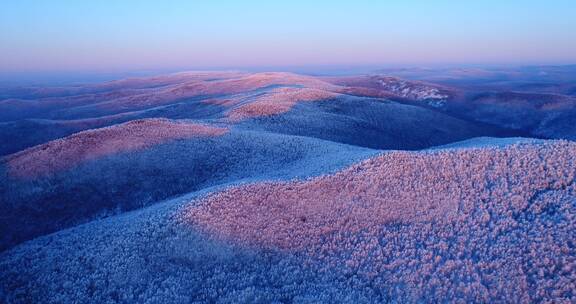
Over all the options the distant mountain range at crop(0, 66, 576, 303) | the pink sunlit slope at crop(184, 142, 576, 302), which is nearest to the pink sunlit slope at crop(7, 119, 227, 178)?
the distant mountain range at crop(0, 66, 576, 303)

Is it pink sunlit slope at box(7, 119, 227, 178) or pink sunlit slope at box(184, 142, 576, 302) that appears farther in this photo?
pink sunlit slope at box(7, 119, 227, 178)

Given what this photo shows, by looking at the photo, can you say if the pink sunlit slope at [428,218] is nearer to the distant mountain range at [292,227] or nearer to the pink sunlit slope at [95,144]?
the distant mountain range at [292,227]

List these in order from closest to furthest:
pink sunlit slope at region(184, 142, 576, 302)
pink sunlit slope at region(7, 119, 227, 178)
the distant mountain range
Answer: pink sunlit slope at region(184, 142, 576, 302) → the distant mountain range → pink sunlit slope at region(7, 119, 227, 178)

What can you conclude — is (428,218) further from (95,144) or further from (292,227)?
(95,144)

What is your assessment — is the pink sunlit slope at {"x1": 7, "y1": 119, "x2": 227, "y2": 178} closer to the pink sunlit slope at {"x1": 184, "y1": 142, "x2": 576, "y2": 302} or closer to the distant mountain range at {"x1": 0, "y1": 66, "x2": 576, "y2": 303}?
the distant mountain range at {"x1": 0, "y1": 66, "x2": 576, "y2": 303}

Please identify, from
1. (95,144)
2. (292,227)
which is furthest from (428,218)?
(95,144)

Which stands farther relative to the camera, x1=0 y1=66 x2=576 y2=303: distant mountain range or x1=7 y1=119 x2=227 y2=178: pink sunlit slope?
x1=7 y1=119 x2=227 y2=178: pink sunlit slope

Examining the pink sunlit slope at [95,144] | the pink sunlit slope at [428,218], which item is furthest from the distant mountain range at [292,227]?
the pink sunlit slope at [95,144]

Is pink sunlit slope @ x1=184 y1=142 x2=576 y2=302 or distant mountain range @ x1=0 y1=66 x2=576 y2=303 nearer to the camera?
pink sunlit slope @ x1=184 y1=142 x2=576 y2=302

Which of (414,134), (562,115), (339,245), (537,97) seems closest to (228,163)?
(339,245)

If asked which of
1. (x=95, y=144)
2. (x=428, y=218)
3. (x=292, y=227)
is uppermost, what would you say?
(x=95, y=144)

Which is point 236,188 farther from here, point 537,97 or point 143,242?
point 537,97

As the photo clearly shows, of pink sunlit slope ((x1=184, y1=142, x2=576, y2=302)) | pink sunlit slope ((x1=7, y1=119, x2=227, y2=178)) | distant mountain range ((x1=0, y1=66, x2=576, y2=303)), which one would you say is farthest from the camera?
pink sunlit slope ((x1=7, y1=119, x2=227, y2=178))
